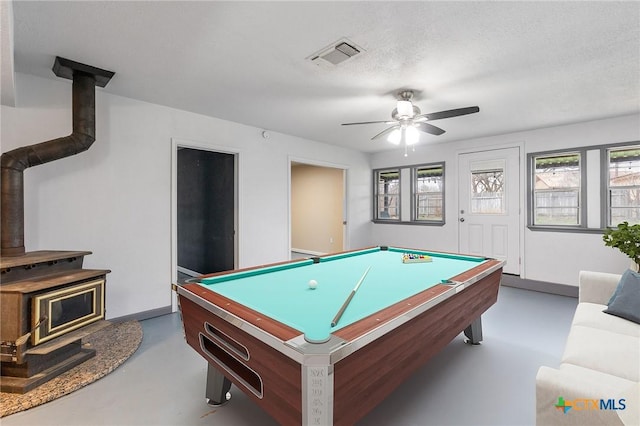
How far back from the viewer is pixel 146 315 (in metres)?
3.25

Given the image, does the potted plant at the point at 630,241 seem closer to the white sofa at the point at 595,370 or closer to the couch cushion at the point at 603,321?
the white sofa at the point at 595,370

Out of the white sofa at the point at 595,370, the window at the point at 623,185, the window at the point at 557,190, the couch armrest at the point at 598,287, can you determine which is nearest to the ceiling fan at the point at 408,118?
the couch armrest at the point at 598,287

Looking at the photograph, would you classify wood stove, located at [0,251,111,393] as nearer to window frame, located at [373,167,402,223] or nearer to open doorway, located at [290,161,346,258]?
open doorway, located at [290,161,346,258]

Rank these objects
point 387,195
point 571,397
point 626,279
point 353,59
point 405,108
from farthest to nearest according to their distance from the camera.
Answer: point 387,195, point 405,108, point 353,59, point 626,279, point 571,397

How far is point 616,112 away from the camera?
3.60 metres

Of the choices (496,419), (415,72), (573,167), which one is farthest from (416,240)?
(496,419)

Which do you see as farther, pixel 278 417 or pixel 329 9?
pixel 329 9

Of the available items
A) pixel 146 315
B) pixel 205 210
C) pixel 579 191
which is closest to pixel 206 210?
pixel 205 210

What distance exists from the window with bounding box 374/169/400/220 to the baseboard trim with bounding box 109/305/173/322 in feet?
14.3

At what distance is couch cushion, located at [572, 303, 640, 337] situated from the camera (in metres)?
1.84

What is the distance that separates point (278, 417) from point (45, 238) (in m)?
2.88

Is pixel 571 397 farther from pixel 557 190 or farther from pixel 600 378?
pixel 557 190

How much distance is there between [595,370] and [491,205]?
381 centimetres

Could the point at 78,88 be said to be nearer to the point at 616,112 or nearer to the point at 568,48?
the point at 568,48
